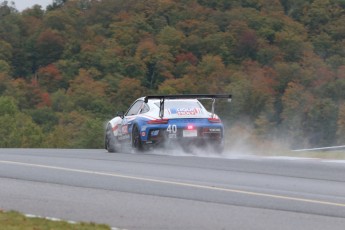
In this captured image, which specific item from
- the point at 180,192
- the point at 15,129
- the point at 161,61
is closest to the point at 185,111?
the point at 180,192

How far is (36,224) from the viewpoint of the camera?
10914mm

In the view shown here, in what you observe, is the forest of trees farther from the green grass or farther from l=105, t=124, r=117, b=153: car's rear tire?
the green grass

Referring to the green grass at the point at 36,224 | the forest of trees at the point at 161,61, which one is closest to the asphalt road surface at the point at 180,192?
the green grass at the point at 36,224

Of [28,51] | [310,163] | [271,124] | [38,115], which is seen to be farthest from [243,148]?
[28,51]

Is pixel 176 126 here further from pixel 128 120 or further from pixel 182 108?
pixel 128 120

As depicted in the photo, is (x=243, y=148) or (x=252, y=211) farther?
(x=243, y=148)

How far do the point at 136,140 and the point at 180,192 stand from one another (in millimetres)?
8876

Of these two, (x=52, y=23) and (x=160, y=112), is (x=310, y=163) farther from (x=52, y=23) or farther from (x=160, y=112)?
(x=52, y=23)

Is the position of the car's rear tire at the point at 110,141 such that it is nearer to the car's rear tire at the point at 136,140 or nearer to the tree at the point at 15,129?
the car's rear tire at the point at 136,140

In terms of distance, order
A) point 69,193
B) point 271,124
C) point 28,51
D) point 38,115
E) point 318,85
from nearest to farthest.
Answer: point 69,193, point 271,124, point 318,85, point 38,115, point 28,51

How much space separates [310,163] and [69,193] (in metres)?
6.30

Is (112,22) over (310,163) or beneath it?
over

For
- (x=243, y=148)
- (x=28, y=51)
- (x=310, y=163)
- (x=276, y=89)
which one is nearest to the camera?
(x=310, y=163)

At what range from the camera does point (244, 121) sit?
5959 cm
